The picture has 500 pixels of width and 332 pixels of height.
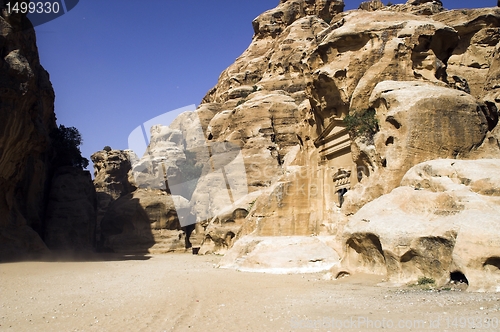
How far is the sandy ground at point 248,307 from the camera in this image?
22.6 feet

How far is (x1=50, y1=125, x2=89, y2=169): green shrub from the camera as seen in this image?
125 feet

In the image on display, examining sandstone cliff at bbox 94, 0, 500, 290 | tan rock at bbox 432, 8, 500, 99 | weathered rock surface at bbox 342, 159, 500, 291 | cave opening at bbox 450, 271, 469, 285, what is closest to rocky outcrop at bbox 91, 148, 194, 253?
sandstone cliff at bbox 94, 0, 500, 290

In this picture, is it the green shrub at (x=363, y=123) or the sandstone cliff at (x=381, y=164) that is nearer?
the sandstone cliff at (x=381, y=164)

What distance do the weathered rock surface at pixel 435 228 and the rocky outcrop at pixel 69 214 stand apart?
26658 mm

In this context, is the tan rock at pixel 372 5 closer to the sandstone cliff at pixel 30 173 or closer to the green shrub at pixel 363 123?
the sandstone cliff at pixel 30 173

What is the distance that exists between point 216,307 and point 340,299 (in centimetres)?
261

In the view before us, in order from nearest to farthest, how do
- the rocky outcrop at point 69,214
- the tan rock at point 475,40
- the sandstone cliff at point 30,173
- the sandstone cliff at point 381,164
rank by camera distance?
the sandstone cliff at point 381,164 → the sandstone cliff at point 30,173 → the rocky outcrop at point 69,214 → the tan rock at point 475,40

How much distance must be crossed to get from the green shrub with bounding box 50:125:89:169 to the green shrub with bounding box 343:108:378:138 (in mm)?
29528

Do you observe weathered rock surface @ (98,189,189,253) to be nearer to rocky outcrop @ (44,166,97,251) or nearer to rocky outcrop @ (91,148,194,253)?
rocky outcrop @ (91,148,194,253)

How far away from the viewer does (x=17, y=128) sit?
79.2 ft

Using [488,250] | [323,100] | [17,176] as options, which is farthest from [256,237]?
[17,176]

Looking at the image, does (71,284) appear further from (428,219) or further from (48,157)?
(48,157)

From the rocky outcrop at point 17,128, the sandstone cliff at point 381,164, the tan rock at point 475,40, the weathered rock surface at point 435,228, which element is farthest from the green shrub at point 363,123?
the tan rock at point 475,40

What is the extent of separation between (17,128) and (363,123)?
63.0ft
